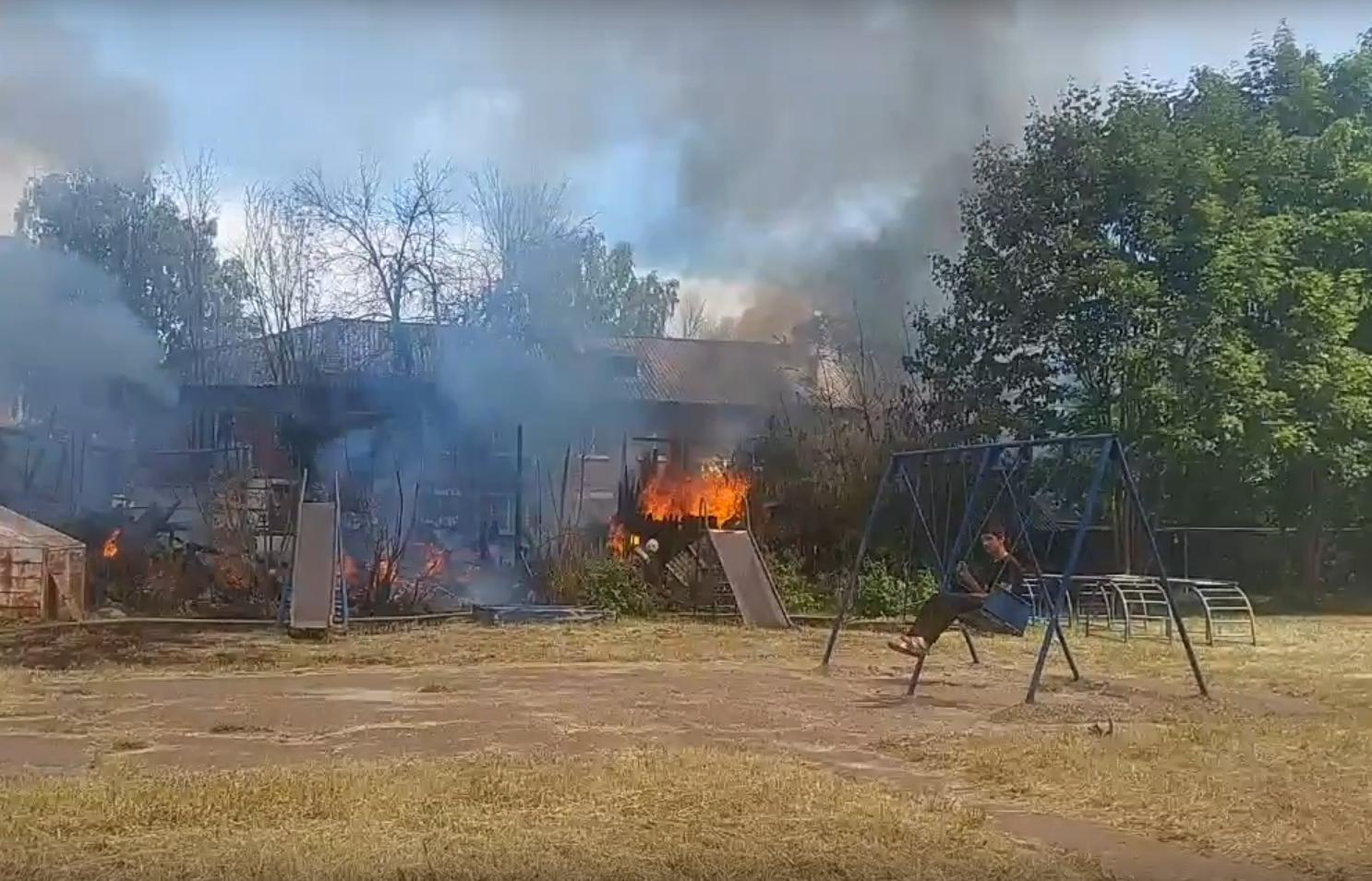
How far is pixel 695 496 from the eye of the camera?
18.3m

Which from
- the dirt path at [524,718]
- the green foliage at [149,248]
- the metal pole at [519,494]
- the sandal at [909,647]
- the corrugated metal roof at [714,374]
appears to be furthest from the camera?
the corrugated metal roof at [714,374]

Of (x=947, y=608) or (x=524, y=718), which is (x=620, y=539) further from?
(x=524, y=718)

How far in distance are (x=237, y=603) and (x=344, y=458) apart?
10.5 ft

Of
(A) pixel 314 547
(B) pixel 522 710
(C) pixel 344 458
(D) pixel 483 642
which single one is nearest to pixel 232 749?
(B) pixel 522 710

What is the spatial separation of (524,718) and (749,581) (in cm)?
756

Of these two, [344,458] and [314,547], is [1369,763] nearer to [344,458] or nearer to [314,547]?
[314,547]

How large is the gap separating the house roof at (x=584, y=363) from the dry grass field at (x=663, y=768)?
946 cm

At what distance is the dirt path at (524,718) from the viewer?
20.8 ft

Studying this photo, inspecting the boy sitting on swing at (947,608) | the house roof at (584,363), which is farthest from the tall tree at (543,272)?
the boy sitting on swing at (947,608)

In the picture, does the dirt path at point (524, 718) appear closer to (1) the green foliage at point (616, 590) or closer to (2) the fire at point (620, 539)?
(1) the green foliage at point (616, 590)

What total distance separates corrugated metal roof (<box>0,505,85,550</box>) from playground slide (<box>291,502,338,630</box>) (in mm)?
2558

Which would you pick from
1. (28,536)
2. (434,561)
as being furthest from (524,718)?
(434,561)

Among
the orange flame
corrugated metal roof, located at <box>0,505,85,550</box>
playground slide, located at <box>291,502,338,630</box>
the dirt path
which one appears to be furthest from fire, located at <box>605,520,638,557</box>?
corrugated metal roof, located at <box>0,505,85,550</box>

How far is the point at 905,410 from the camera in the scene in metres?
18.8
